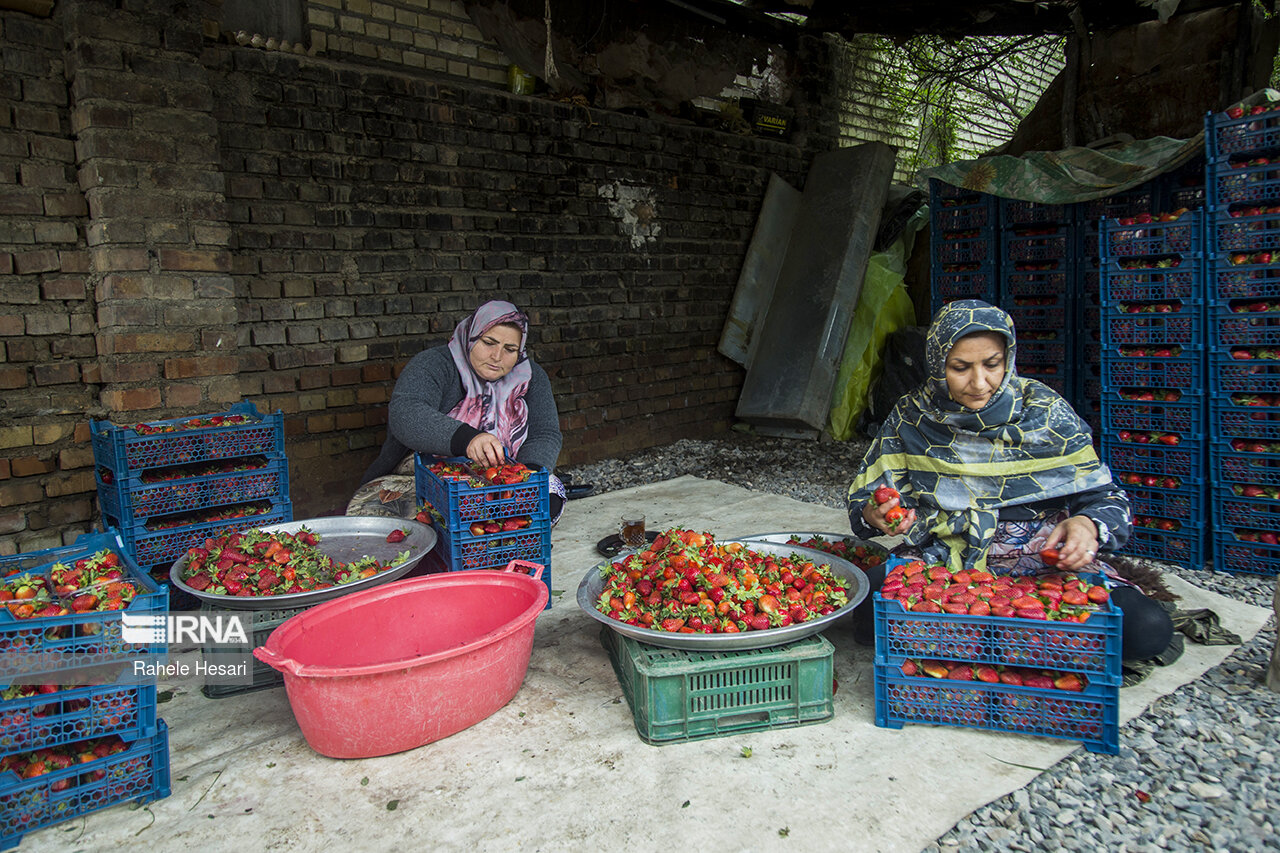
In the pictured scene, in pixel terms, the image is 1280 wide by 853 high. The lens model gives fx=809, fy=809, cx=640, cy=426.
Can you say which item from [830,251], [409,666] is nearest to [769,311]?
[830,251]

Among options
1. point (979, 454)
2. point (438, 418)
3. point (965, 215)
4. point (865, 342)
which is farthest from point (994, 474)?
point (865, 342)

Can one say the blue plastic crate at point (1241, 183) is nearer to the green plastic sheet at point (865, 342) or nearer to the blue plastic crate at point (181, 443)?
the green plastic sheet at point (865, 342)

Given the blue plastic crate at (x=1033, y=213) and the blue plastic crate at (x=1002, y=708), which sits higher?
the blue plastic crate at (x=1033, y=213)

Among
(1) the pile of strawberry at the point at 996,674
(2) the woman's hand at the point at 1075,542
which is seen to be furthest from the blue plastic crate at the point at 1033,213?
(1) the pile of strawberry at the point at 996,674

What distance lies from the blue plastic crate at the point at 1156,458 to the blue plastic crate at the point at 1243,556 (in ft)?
0.97

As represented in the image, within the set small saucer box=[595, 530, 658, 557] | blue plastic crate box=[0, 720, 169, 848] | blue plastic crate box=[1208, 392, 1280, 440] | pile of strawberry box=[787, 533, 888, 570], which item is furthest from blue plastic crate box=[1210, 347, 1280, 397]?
blue plastic crate box=[0, 720, 169, 848]

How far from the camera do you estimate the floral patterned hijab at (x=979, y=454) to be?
8.69ft

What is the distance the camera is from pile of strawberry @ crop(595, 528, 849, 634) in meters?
2.34

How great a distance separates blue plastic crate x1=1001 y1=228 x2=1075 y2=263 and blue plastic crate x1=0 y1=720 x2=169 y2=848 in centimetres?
502

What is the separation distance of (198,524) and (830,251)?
5422 mm

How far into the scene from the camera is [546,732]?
2414mm

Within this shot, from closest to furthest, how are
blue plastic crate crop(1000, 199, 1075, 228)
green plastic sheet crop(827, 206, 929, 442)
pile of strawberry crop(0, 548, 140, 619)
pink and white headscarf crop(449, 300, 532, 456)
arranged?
pile of strawberry crop(0, 548, 140, 619) → pink and white headscarf crop(449, 300, 532, 456) → blue plastic crate crop(1000, 199, 1075, 228) → green plastic sheet crop(827, 206, 929, 442)

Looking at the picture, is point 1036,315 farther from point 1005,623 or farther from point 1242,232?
point 1005,623

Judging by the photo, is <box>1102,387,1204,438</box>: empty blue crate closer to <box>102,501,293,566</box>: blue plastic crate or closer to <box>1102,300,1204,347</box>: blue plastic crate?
<box>1102,300,1204,347</box>: blue plastic crate
